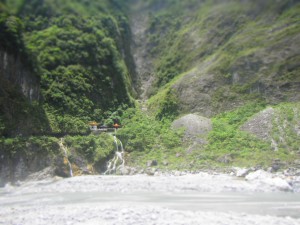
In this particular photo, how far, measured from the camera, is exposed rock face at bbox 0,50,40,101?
40.8m

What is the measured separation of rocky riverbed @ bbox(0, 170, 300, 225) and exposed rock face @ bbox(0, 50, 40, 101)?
12978 mm

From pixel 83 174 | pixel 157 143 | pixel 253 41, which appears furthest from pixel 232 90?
pixel 83 174

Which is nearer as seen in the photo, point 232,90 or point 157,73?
point 232,90

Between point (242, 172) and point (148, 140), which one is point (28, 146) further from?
point (242, 172)

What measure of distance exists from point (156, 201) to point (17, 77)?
87.0 ft

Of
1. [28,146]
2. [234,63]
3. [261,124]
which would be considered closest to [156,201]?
[28,146]

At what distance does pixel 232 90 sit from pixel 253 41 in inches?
345

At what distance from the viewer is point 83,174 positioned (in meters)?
37.0

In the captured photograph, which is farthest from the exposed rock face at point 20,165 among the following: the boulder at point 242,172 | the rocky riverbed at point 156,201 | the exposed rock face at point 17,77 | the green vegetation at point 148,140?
the boulder at point 242,172

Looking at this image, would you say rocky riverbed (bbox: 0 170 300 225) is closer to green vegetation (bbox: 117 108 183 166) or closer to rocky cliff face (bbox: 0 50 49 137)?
rocky cliff face (bbox: 0 50 49 137)

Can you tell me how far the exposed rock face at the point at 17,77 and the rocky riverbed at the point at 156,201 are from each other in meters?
13.0

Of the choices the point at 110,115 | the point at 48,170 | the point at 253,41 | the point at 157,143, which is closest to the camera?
the point at 48,170

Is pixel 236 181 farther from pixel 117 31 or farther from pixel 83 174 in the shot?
pixel 117 31

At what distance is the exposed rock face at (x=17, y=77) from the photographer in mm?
40787
